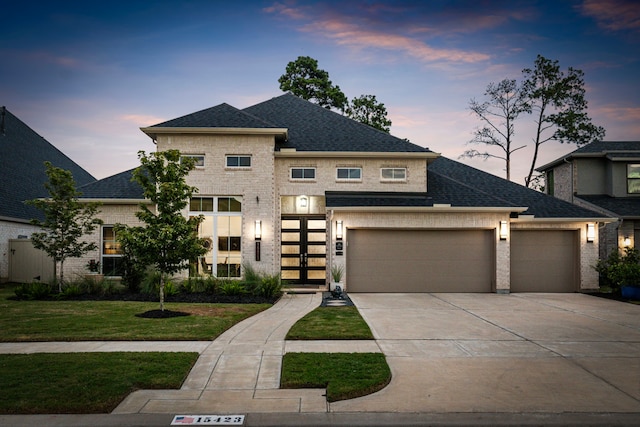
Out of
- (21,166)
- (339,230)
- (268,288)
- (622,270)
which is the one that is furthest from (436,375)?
(21,166)

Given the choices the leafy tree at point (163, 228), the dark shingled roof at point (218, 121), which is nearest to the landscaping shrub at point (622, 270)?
the dark shingled roof at point (218, 121)

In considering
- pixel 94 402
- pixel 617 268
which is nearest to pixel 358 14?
pixel 617 268

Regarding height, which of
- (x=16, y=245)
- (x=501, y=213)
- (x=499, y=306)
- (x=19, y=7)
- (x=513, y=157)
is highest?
(x=19, y=7)

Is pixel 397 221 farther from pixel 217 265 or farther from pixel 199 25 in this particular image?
pixel 199 25

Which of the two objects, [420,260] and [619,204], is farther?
[619,204]

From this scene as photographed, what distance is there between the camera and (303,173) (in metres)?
18.0

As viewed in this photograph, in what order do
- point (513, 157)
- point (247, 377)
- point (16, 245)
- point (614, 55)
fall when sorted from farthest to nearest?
point (513, 157) → point (16, 245) → point (614, 55) → point (247, 377)

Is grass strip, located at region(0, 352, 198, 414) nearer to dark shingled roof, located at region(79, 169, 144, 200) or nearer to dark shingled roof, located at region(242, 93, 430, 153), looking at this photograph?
dark shingled roof, located at region(79, 169, 144, 200)

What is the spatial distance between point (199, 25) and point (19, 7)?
17.8 ft

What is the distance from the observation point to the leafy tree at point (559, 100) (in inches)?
1166

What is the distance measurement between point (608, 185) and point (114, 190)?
22739 mm

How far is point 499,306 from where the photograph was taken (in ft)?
44.3

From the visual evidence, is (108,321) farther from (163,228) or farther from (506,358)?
(506,358)

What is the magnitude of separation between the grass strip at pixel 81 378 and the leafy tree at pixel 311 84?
2907 centimetres
